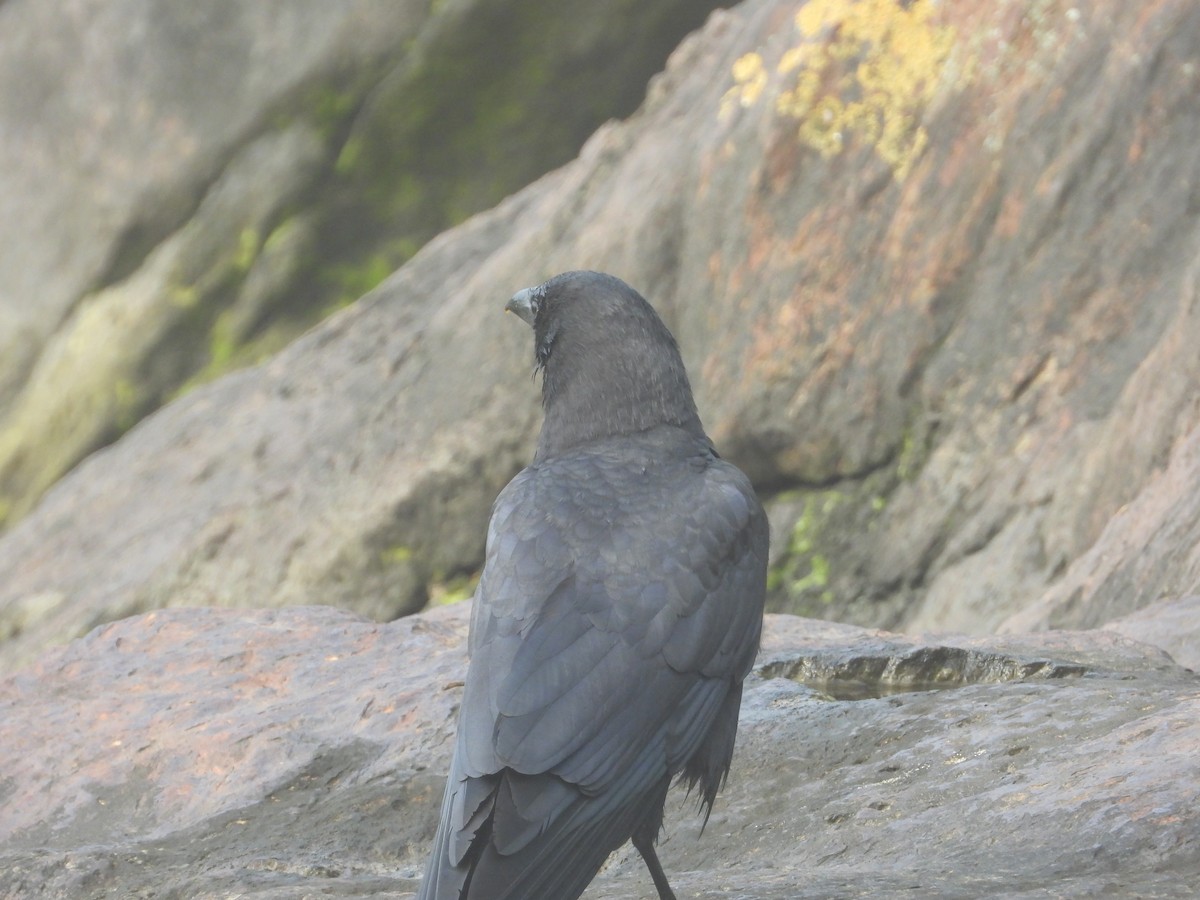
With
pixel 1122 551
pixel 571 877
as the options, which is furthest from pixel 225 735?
pixel 1122 551

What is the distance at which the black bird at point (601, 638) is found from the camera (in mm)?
3178

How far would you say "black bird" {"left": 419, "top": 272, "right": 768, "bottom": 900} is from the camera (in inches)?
125

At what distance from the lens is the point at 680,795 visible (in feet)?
14.8

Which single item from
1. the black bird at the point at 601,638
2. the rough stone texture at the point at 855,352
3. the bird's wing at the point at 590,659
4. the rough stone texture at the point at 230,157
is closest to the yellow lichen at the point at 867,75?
the rough stone texture at the point at 855,352

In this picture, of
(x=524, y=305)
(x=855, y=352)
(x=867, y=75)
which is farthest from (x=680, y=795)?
(x=867, y=75)

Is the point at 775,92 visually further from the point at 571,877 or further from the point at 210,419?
the point at 571,877

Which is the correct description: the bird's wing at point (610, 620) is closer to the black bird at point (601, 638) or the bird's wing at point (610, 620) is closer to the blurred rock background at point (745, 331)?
the black bird at point (601, 638)

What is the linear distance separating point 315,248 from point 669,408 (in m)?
8.61

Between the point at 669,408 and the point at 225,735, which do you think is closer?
the point at 669,408

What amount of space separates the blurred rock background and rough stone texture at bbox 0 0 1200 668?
0.06 ft

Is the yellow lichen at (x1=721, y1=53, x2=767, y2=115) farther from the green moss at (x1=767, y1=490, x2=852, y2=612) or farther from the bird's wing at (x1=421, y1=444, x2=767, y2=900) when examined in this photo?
the bird's wing at (x1=421, y1=444, x2=767, y2=900)

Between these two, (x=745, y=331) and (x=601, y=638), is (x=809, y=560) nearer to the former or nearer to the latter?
(x=745, y=331)

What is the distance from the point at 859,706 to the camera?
4387 millimetres

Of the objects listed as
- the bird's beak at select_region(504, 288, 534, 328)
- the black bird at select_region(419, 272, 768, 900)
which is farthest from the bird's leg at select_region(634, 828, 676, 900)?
the bird's beak at select_region(504, 288, 534, 328)
